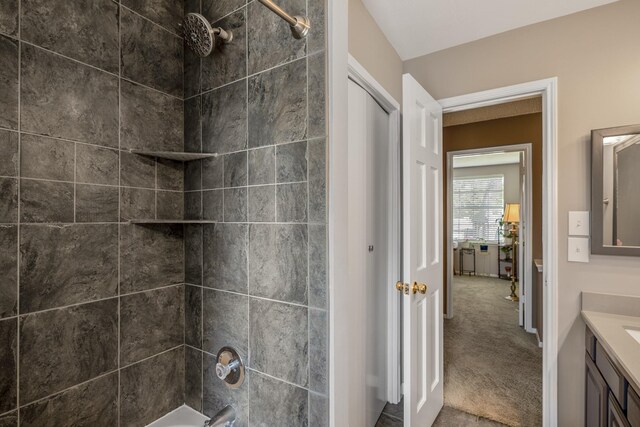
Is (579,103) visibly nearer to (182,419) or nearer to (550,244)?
(550,244)

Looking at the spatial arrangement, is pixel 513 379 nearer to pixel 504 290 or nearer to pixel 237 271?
pixel 237 271

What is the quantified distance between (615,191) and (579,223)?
230mm

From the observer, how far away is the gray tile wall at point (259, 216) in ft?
3.15

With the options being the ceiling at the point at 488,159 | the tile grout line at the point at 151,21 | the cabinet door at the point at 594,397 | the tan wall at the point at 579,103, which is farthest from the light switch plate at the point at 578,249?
the ceiling at the point at 488,159

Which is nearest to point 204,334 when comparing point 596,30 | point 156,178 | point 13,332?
point 13,332

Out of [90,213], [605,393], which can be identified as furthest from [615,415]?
[90,213]

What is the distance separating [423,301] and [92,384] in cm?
156

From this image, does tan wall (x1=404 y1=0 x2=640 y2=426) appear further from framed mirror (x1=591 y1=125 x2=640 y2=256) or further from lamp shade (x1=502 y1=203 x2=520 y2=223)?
lamp shade (x1=502 y1=203 x2=520 y2=223)

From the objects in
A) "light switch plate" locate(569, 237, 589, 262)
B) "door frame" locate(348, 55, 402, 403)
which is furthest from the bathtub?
"light switch plate" locate(569, 237, 589, 262)

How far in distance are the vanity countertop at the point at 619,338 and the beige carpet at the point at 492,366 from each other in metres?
0.89

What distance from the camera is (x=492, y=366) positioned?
2.63m

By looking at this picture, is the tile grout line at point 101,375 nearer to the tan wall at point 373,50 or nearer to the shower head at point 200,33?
the shower head at point 200,33

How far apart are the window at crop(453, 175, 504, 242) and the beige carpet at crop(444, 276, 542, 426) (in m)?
2.45

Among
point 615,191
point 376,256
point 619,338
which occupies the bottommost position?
point 619,338
